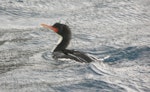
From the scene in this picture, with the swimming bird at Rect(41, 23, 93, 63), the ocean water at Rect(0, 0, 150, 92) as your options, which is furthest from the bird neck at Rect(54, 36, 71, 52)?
the ocean water at Rect(0, 0, 150, 92)

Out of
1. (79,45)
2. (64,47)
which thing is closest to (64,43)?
(64,47)

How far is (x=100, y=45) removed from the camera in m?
13.1

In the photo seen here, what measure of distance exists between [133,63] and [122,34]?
2580 millimetres

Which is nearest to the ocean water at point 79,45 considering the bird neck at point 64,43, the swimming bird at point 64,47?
the swimming bird at point 64,47

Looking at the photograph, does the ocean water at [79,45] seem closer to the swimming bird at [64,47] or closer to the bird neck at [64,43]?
the swimming bird at [64,47]

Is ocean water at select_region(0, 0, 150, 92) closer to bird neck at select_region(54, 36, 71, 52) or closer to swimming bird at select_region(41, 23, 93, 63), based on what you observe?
swimming bird at select_region(41, 23, 93, 63)

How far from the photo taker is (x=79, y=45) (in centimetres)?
1330

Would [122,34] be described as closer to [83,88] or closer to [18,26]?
[18,26]

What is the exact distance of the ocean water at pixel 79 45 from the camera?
10.1 metres

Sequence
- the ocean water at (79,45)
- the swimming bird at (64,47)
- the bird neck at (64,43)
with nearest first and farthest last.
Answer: the ocean water at (79,45)
the swimming bird at (64,47)
the bird neck at (64,43)

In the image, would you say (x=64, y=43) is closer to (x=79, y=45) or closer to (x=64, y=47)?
(x=64, y=47)

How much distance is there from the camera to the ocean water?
10.1 metres

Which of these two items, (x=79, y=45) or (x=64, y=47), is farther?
(x=79, y=45)

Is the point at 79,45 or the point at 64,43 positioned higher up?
the point at 64,43
